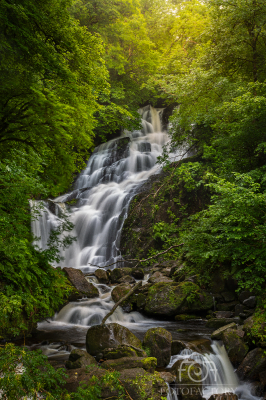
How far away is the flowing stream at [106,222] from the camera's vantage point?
6.04 m

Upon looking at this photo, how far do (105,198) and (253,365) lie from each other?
518 inches

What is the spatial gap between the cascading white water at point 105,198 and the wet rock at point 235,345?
615cm

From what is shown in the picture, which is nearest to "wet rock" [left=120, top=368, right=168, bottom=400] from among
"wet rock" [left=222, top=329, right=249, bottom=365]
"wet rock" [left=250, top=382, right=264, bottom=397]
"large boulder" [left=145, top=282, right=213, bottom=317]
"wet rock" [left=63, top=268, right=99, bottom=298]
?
"wet rock" [left=250, top=382, right=264, bottom=397]

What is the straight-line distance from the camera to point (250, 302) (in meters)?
7.60

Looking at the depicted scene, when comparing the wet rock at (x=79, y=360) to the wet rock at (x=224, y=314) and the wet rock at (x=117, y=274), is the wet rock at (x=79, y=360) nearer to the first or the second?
the wet rock at (x=224, y=314)

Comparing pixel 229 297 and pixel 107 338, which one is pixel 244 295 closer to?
pixel 229 297

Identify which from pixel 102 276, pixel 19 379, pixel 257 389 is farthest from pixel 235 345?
pixel 102 276

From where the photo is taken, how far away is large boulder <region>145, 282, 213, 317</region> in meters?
8.38

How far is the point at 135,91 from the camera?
939 inches

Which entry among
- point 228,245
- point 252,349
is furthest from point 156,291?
point 252,349

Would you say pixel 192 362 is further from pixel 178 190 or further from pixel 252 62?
pixel 252 62

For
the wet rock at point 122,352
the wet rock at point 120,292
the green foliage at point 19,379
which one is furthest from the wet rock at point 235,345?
the wet rock at point 120,292

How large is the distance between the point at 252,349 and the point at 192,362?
1.35 meters

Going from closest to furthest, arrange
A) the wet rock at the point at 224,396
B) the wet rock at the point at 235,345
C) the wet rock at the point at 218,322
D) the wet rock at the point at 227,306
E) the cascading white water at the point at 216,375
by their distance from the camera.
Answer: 1. the wet rock at the point at 224,396
2. the cascading white water at the point at 216,375
3. the wet rock at the point at 235,345
4. the wet rock at the point at 218,322
5. the wet rock at the point at 227,306
